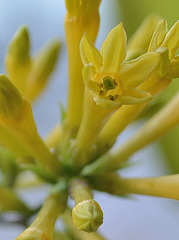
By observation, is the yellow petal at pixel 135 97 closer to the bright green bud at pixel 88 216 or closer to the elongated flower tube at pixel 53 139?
the bright green bud at pixel 88 216

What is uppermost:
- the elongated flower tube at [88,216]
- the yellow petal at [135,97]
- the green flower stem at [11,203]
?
the yellow petal at [135,97]

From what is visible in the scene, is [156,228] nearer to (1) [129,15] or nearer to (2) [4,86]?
(1) [129,15]

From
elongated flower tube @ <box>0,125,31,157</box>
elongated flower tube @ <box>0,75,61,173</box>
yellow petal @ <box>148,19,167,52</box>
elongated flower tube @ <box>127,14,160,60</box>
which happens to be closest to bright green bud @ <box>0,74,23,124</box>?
elongated flower tube @ <box>0,75,61,173</box>

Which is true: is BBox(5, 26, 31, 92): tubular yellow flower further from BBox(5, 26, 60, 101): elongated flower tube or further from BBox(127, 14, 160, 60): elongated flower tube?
BBox(127, 14, 160, 60): elongated flower tube

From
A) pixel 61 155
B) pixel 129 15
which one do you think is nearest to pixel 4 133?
pixel 61 155

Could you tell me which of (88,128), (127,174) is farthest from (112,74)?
(127,174)

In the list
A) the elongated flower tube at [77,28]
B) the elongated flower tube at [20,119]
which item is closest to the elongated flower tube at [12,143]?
the elongated flower tube at [20,119]
